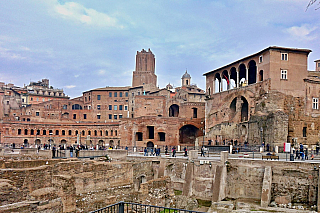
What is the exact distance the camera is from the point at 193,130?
53.8 metres

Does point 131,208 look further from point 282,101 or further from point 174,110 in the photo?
point 174,110

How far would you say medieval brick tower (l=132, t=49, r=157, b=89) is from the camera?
8019 centimetres

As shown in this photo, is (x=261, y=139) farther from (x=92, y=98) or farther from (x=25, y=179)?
(x=92, y=98)

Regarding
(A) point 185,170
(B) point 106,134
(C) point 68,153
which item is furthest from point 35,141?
(A) point 185,170

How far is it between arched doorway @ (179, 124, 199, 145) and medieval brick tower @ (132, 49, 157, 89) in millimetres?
28590

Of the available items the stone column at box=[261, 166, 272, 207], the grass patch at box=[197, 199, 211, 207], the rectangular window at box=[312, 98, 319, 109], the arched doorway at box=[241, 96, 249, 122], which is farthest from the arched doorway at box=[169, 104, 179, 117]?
the stone column at box=[261, 166, 272, 207]

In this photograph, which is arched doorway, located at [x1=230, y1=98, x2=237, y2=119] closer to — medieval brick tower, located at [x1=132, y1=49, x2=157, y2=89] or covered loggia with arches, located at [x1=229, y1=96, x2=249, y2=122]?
covered loggia with arches, located at [x1=229, y1=96, x2=249, y2=122]

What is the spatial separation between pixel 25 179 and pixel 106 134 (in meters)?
43.8

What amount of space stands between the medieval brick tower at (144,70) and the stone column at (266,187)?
61877mm

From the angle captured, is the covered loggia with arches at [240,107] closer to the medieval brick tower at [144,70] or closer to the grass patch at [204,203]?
the grass patch at [204,203]

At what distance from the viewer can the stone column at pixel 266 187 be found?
58.9 ft

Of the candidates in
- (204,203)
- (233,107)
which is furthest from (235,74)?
(204,203)

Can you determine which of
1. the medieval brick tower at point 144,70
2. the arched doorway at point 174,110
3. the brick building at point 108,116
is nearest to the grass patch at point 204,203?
the brick building at point 108,116

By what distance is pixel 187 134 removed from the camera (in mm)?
54125
